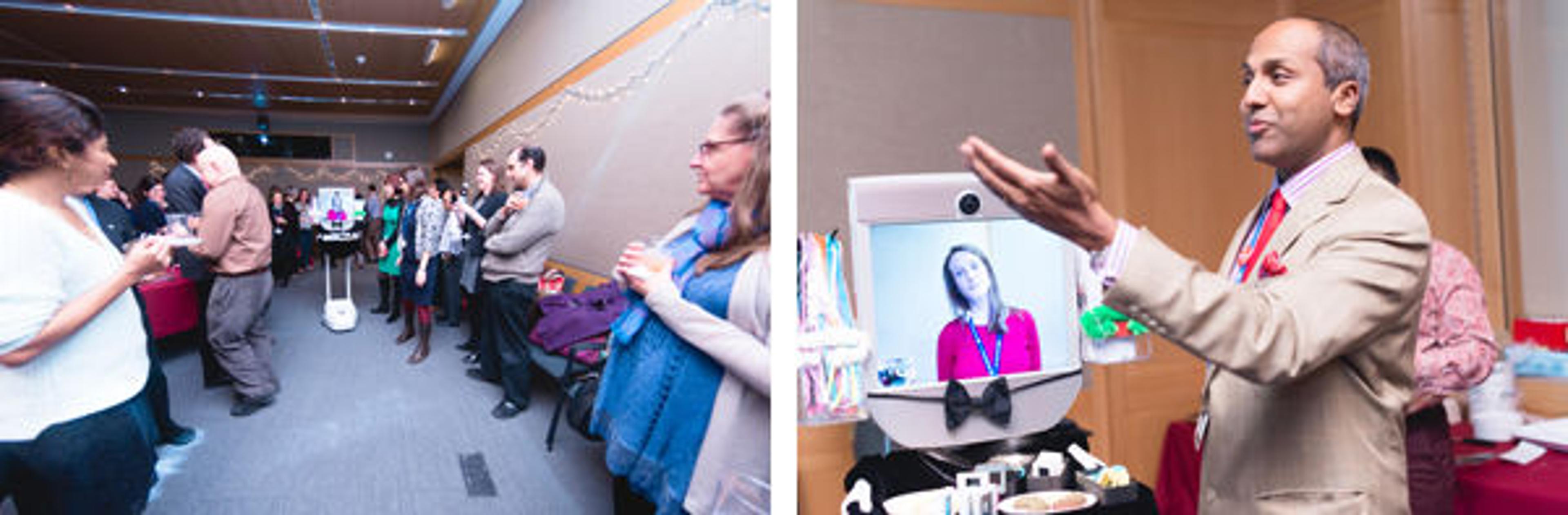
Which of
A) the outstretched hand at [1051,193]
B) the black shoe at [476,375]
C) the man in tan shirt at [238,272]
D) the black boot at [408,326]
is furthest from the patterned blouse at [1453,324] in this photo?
the man in tan shirt at [238,272]

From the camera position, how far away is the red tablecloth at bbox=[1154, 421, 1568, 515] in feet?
6.59

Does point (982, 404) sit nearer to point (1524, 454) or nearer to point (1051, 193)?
point (1051, 193)

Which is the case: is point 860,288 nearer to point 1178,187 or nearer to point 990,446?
point 990,446

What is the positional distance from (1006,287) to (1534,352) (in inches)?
49.6

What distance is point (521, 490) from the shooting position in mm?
1436

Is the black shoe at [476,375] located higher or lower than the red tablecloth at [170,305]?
lower

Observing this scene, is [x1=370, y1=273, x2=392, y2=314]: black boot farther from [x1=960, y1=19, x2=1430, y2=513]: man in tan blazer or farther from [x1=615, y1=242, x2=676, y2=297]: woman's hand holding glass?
[x1=960, y1=19, x2=1430, y2=513]: man in tan blazer

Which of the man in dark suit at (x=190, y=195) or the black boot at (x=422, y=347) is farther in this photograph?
the black boot at (x=422, y=347)

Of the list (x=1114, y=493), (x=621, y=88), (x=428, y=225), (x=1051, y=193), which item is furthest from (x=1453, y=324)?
(x=428, y=225)

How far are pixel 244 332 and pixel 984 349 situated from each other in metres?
1.46

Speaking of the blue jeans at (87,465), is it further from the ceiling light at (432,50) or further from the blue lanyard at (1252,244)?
the blue lanyard at (1252,244)

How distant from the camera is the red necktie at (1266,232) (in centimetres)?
131

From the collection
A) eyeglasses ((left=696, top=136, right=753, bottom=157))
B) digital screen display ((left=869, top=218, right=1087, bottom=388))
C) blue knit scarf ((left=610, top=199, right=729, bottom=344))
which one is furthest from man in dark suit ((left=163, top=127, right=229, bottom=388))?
digital screen display ((left=869, top=218, right=1087, bottom=388))

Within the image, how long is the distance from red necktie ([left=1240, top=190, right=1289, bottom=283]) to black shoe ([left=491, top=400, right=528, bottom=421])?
1.26 m
